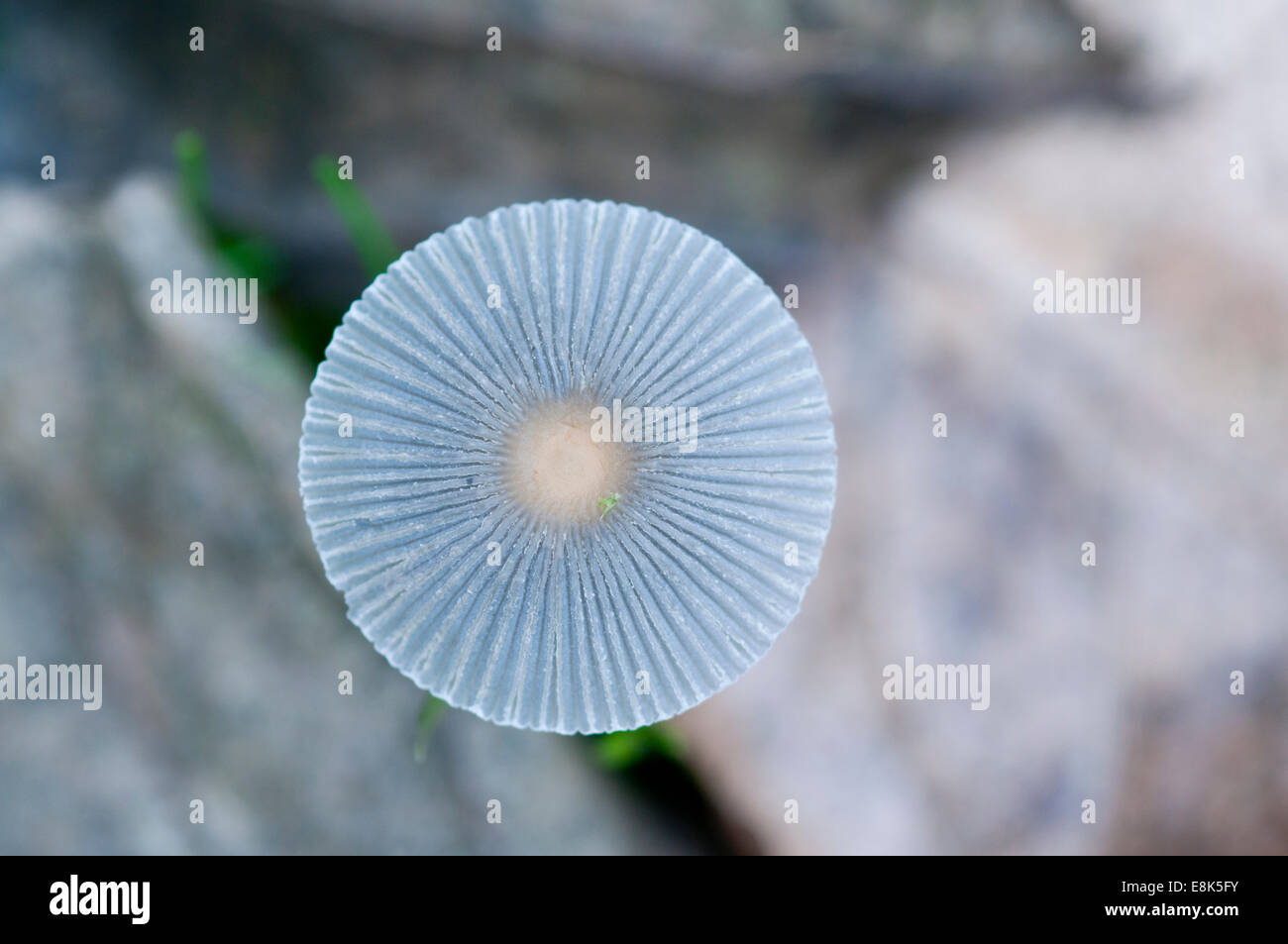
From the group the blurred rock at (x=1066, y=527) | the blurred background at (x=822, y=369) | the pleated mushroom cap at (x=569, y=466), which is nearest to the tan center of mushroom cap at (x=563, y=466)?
the pleated mushroom cap at (x=569, y=466)

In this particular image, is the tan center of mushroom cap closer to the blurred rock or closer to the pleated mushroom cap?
the pleated mushroom cap

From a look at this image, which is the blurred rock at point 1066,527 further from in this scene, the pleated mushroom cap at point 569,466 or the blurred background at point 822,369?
the pleated mushroom cap at point 569,466

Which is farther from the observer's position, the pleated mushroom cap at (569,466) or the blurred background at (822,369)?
the blurred background at (822,369)

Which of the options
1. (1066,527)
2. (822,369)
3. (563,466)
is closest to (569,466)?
(563,466)

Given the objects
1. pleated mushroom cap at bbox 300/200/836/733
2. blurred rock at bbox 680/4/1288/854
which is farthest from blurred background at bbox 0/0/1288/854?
pleated mushroom cap at bbox 300/200/836/733

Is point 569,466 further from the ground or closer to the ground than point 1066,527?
further from the ground

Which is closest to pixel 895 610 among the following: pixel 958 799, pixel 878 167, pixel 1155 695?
pixel 958 799

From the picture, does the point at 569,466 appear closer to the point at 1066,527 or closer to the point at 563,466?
the point at 563,466

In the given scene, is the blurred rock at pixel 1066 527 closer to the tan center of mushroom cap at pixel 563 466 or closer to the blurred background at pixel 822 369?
the blurred background at pixel 822 369
